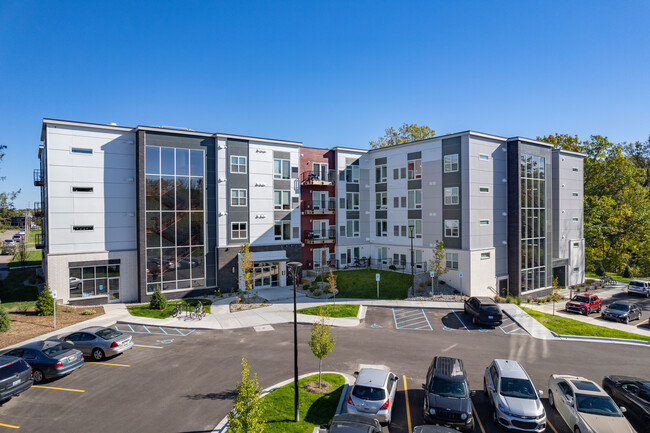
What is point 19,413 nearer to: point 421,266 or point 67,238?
point 67,238

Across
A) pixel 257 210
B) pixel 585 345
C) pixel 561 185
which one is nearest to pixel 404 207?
pixel 257 210

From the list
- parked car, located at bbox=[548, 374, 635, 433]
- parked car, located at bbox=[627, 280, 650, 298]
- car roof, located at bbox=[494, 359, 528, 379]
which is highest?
car roof, located at bbox=[494, 359, 528, 379]

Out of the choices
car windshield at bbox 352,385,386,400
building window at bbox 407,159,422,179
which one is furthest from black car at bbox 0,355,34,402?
building window at bbox 407,159,422,179

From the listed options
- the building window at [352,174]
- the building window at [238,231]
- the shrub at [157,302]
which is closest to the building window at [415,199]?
the building window at [352,174]

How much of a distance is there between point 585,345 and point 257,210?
1053 inches

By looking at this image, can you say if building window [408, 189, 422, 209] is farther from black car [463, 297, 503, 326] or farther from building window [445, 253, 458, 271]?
black car [463, 297, 503, 326]

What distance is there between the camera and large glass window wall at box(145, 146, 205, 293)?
2955cm

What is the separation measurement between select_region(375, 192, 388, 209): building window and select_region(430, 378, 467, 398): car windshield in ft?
99.8

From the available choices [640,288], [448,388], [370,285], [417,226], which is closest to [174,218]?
[370,285]

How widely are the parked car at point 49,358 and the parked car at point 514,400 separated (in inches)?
687

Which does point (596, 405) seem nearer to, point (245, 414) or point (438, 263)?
point (245, 414)

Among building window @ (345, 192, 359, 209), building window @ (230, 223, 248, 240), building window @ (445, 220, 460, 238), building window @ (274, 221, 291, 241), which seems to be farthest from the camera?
building window @ (345, 192, 359, 209)

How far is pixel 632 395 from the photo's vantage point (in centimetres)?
1288

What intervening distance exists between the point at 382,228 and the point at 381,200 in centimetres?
336
